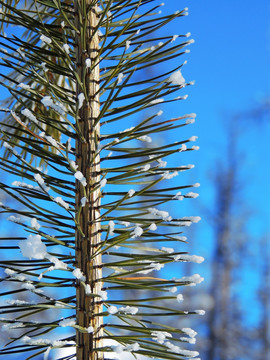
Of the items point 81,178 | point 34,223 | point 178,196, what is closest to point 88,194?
point 81,178

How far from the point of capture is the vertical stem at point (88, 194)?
1.21 meters

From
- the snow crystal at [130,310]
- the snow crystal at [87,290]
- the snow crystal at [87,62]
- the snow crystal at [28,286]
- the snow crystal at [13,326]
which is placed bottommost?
the snow crystal at [13,326]

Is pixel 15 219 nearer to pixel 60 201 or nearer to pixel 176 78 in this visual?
pixel 60 201

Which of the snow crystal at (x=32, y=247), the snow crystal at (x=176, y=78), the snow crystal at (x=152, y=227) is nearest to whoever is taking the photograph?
the snow crystal at (x=32, y=247)

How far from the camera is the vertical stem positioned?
1.21 metres

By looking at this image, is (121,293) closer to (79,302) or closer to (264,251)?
(264,251)

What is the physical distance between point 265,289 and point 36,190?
16219 millimetres

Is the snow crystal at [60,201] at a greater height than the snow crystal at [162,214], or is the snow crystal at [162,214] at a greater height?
the snow crystal at [60,201]

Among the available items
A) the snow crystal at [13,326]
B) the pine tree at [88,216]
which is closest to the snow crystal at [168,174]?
the pine tree at [88,216]

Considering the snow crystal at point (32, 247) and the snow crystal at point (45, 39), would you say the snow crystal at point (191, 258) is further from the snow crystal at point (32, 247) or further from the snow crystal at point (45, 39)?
the snow crystal at point (45, 39)

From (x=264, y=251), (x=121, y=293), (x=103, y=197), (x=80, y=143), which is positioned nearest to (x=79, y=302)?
(x=103, y=197)

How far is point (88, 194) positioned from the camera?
122cm

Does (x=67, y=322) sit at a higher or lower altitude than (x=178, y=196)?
lower

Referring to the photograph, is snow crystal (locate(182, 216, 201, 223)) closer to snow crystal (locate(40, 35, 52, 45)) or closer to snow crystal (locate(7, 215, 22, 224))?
snow crystal (locate(7, 215, 22, 224))
